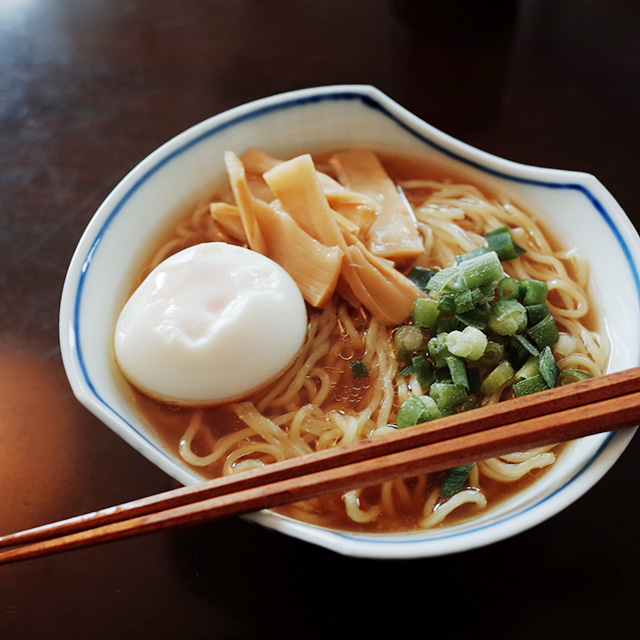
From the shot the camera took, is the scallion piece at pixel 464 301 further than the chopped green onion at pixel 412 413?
Yes

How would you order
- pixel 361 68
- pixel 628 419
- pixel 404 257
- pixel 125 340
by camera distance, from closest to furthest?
pixel 628 419, pixel 125 340, pixel 404 257, pixel 361 68

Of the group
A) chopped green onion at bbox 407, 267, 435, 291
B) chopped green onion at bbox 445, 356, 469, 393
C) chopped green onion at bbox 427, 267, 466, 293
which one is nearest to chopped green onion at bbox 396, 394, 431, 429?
chopped green onion at bbox 445, 356, 469, 393

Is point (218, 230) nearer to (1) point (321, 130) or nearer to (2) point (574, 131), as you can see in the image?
(1) point (321, 130)

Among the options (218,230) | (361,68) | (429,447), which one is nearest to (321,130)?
(218,230)

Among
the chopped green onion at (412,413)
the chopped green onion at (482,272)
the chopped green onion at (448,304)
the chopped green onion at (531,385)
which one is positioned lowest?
the chopped green onion at (412,413)

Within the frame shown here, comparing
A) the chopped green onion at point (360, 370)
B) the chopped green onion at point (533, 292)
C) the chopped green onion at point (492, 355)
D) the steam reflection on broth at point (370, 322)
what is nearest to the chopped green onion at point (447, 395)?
the steam reflection on broth at point (370, 322)

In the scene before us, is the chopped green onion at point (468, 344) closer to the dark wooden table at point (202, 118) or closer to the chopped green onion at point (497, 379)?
the chopped green onion at point (497, 379)
